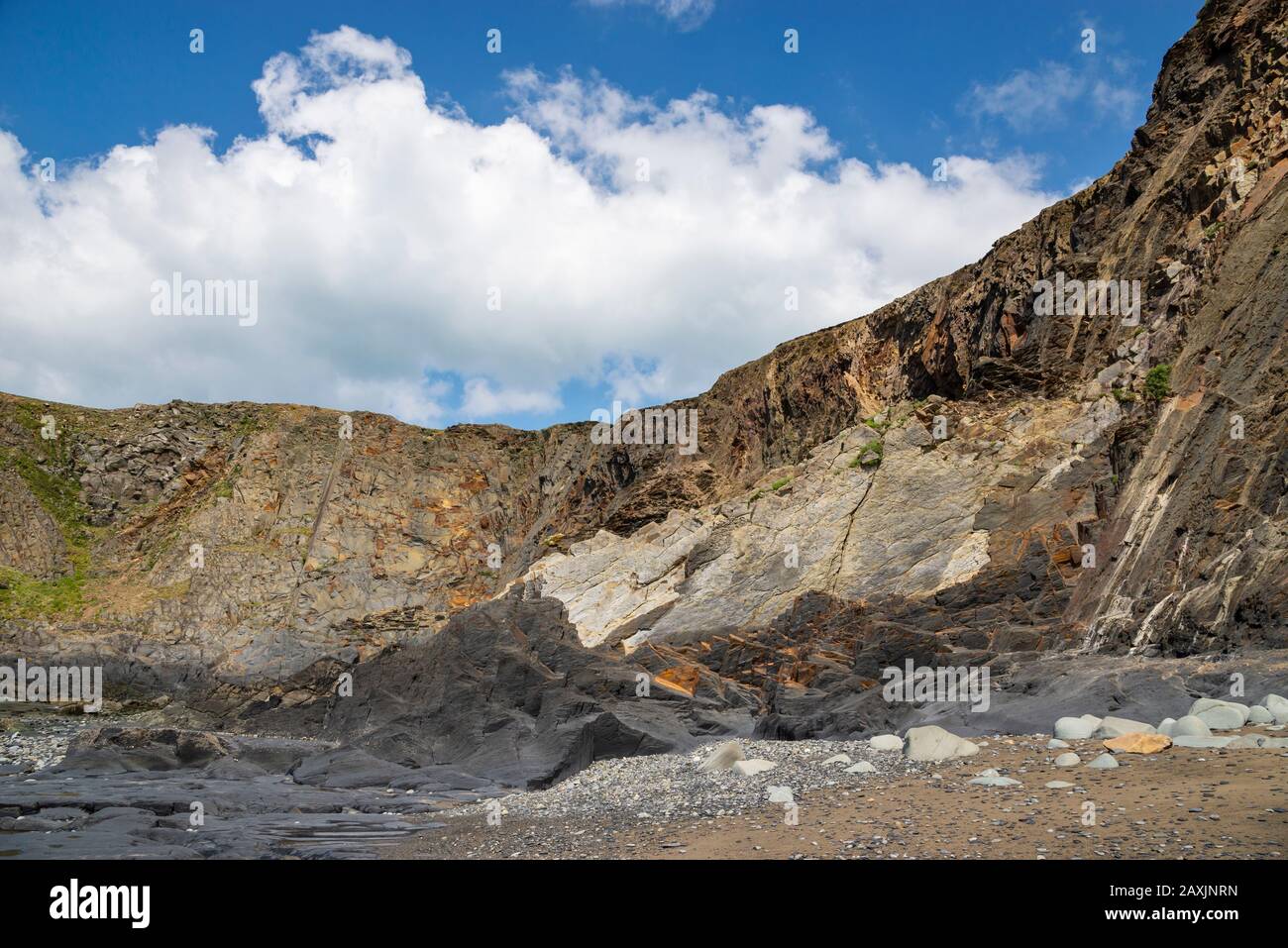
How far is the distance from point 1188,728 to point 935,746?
352 centimetres

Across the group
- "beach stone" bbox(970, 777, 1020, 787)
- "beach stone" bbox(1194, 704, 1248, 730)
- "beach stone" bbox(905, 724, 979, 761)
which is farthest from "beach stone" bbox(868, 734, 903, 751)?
"beach stone" bbox(1194, 704, 1248, 730)

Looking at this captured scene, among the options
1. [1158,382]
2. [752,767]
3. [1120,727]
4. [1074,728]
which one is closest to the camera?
[1120,727]

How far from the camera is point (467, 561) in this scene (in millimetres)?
72000

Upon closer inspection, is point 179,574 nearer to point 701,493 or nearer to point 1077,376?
point 701,493

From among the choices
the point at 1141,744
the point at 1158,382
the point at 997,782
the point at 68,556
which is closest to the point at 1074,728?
the point at 1141,744

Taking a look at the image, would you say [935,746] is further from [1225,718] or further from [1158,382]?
[1158,382]

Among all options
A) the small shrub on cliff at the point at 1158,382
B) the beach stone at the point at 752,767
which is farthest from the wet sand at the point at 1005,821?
the small shrub on cliff at the point at 1158,382

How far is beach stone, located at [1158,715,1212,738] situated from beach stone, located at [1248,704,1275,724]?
0.65 metres

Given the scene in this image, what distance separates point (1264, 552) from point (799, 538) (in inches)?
930

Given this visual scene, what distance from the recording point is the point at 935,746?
46.4 ft

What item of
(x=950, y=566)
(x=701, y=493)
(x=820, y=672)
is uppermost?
(x=701, y=493)

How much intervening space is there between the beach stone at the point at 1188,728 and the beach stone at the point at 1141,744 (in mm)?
332

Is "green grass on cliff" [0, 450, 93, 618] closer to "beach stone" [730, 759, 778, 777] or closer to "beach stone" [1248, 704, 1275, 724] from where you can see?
"beach stone" [730, 759, 778, 777]
